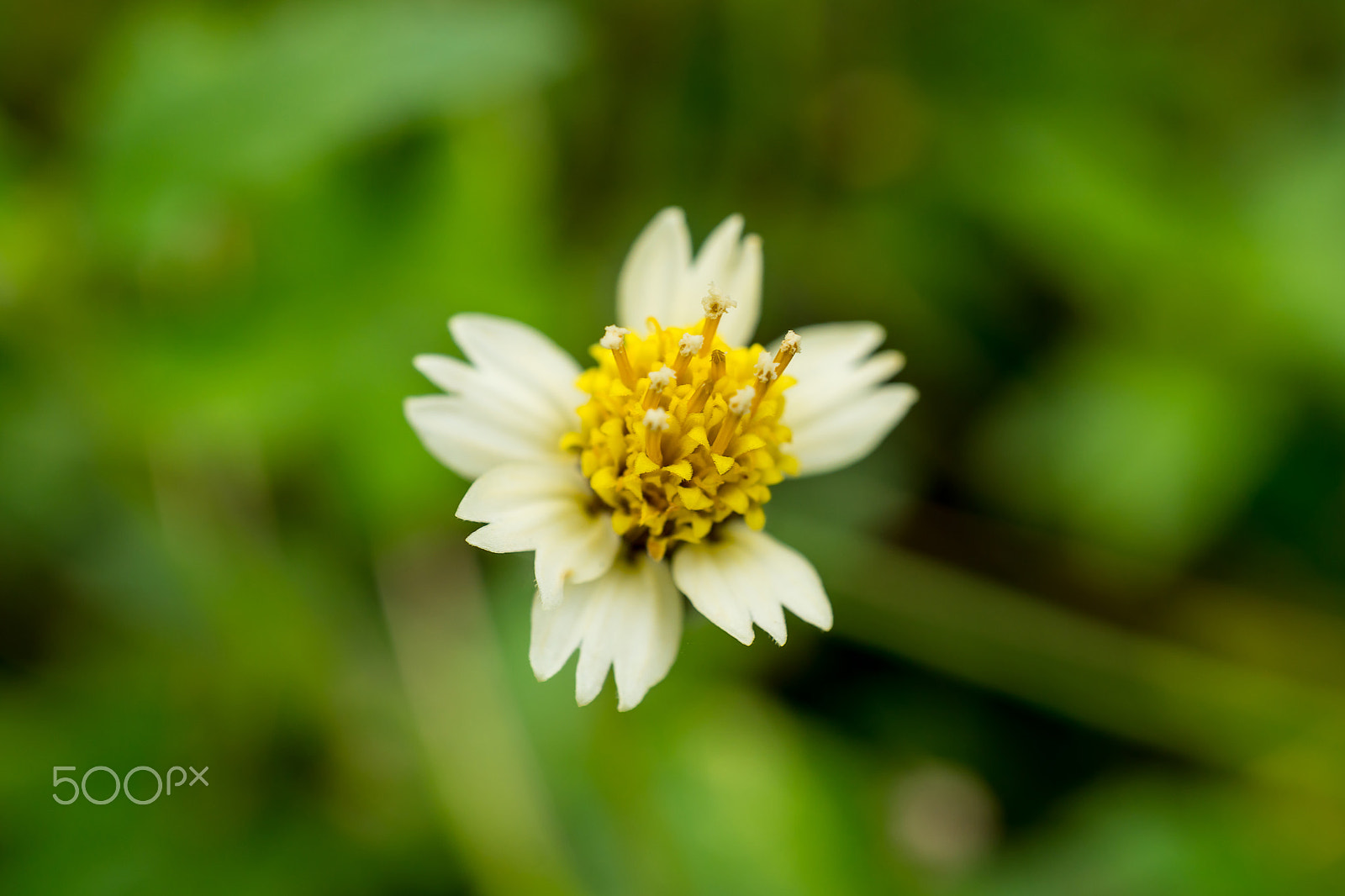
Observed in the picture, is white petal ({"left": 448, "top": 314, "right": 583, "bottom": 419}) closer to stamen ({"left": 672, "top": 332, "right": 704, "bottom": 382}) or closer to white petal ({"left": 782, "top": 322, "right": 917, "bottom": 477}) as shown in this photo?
stamen ({"left": 672, "top": 332, "right": 704, "bottom": 382})

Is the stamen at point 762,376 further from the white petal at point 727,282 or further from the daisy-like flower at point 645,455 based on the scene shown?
the white petal at point 727,282

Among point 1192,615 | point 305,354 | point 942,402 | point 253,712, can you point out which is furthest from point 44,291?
point 1192,615

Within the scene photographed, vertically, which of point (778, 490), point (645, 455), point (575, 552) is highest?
point (778, 490)

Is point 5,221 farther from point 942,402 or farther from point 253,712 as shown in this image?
point 942,402

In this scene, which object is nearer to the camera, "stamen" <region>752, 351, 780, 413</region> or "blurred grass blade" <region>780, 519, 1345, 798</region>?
"stamen" <region>752, 351, 780, 413</region>

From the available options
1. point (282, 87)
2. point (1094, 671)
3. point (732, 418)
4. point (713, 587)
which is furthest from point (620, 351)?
point (1094, 671)

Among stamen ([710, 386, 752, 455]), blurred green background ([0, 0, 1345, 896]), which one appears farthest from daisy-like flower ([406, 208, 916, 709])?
blurred green background ([0, 0, 1345, 896])

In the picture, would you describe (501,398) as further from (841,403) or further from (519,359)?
(841,403)

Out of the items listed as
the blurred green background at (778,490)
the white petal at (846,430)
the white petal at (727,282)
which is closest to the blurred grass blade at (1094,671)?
the blurred green background at (778,490)
